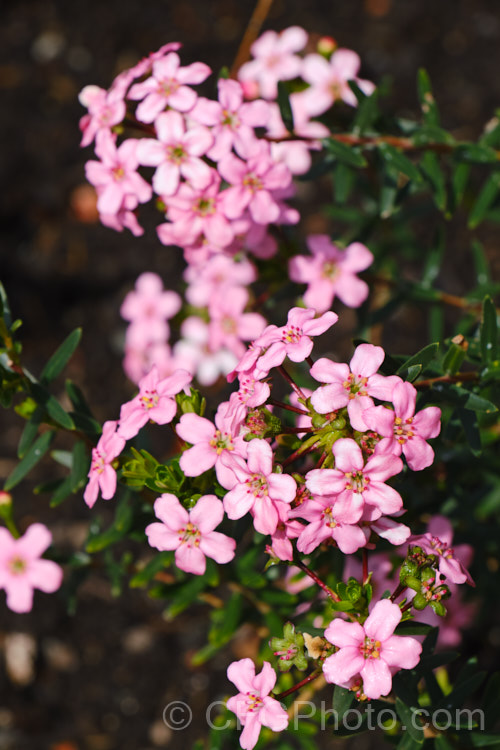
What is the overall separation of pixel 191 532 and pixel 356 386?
0.45m

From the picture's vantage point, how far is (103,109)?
194 cm

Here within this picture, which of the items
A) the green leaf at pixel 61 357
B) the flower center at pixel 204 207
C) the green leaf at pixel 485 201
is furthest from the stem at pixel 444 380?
the green leaf at pixel 61 357

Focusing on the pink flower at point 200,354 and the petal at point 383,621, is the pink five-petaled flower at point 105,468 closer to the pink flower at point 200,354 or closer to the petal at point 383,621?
the petal at point 383,621

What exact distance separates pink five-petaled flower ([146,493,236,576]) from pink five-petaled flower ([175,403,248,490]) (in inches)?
2.2

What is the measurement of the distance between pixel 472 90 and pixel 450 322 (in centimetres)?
141

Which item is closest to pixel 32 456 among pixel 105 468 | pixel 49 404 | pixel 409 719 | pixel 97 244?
pixel 49 404

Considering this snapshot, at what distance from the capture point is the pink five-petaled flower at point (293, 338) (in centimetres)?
148

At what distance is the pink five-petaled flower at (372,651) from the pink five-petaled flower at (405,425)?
278 mm

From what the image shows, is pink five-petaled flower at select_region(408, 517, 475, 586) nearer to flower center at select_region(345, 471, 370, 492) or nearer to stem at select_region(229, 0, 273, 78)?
flower center at select_region(345, 471, 370, 492)

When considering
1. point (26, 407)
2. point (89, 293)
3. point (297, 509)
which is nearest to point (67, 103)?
point (89, 293)

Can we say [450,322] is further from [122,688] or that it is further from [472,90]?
[122,688]

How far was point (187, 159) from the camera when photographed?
6.11 feet

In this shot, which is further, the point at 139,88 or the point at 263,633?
the point at 263,633

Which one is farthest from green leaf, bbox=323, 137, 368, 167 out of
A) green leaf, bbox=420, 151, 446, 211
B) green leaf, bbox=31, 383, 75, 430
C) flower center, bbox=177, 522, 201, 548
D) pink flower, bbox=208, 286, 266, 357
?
flower center, bbox=177, 522, 201, 548
